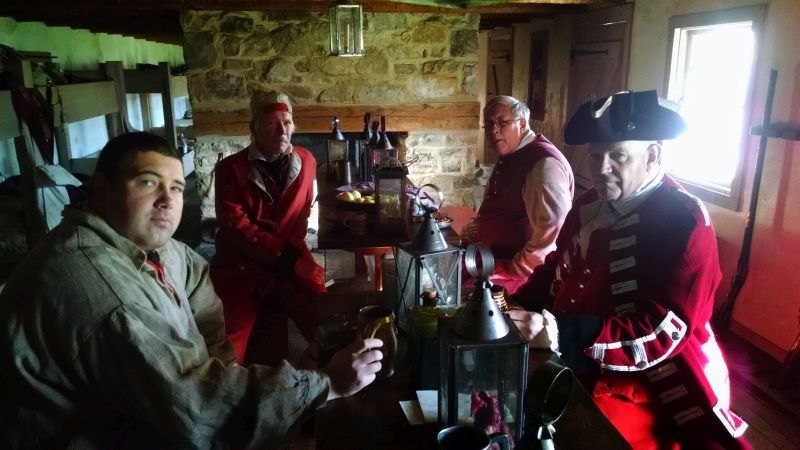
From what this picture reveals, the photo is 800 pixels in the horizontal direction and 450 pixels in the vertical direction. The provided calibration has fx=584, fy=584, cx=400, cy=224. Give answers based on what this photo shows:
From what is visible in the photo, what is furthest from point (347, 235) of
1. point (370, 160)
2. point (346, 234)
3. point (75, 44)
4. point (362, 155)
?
point (75, 44)

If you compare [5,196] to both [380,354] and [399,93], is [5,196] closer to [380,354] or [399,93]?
[399,93]

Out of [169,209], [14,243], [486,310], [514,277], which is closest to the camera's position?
[486,310]

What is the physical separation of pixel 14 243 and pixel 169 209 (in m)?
3.19

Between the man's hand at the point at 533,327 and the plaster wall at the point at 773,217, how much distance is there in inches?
101

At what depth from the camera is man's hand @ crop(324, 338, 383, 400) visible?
4.50 feet

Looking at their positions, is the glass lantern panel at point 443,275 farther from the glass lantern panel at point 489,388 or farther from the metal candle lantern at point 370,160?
the metal candle lantern at point 370,160

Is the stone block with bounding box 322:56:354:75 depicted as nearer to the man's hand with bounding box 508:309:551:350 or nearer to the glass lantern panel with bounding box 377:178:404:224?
the glass lantern panel with bounding box 377:178:404:224

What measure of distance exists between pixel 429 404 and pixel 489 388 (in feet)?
0.74

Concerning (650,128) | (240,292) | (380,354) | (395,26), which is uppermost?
(395,26)

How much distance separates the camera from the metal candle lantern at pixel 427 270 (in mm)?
1683

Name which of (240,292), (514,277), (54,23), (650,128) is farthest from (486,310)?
(54,23)

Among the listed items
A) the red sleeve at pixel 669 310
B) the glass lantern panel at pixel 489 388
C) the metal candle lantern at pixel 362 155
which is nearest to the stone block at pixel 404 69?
the metal candle lantern at pixel 362 155

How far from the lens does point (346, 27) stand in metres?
3.96

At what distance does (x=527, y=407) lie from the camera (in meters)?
1.01
